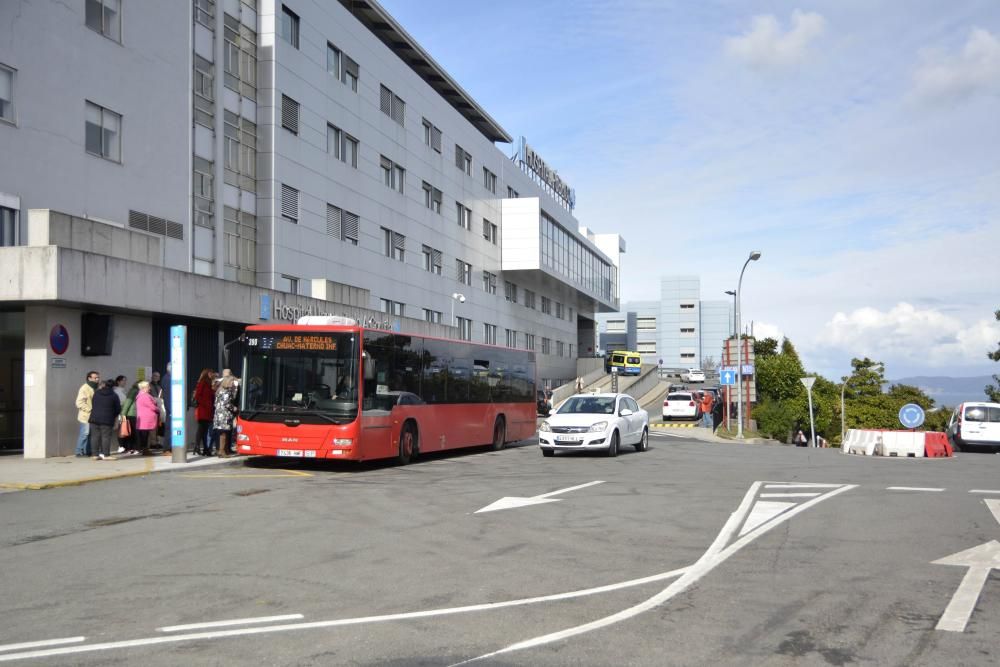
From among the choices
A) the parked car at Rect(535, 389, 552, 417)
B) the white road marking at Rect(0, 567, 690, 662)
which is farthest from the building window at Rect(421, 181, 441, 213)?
the white road marking at Rect(0, 567, 690, 662)

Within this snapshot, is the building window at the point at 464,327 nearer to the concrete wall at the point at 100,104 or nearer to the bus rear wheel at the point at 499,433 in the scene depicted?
the concrete wall at the point at 100,104

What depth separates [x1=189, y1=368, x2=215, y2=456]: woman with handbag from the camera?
2005 centimetres

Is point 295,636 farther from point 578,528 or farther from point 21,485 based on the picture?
point 21,485

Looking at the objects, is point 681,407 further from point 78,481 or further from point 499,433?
point 78,481

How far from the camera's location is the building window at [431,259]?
46969 mm

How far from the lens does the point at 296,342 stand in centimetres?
1811

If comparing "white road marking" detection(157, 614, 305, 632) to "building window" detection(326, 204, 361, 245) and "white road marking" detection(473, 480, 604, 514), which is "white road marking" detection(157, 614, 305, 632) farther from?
"building window" detection(326, 204, 361, 245)

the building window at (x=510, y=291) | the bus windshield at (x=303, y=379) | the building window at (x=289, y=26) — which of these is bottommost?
the bus windshield at (x=303, y=379)

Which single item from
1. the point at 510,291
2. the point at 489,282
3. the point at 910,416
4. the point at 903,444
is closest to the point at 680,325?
the point at 510,291

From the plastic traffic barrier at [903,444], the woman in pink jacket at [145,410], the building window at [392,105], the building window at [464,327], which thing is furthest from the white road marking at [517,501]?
the building window at [464,327]

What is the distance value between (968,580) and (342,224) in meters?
33.2

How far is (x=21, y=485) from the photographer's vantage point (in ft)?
47.8

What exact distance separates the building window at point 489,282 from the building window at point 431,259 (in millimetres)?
7957

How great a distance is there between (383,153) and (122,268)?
23.4 m
